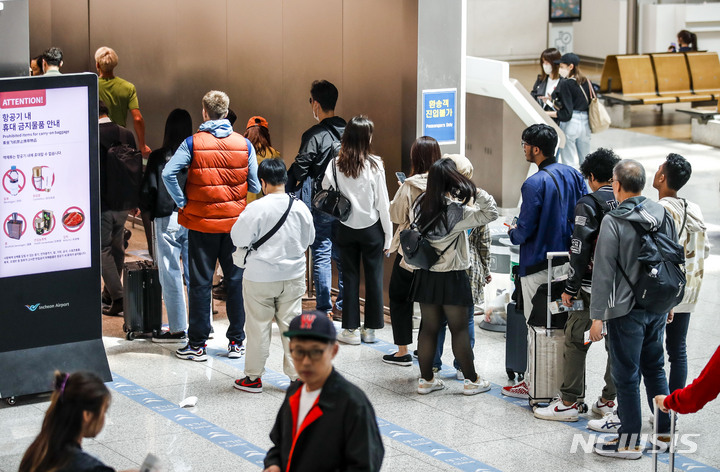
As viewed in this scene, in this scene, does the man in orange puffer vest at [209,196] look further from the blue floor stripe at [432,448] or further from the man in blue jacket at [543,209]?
the man in blue jacket at [543,209]

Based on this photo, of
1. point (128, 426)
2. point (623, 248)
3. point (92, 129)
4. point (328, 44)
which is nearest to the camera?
point (623, 248)

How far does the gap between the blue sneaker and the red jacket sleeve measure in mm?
4022

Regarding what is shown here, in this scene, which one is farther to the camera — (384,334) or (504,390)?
(384,334)

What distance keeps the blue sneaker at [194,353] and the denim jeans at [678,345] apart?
3235mm

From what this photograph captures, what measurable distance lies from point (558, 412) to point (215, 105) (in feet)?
10.00

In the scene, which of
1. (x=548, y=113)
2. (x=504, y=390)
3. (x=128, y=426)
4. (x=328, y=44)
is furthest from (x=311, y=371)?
(x=548, y=113)

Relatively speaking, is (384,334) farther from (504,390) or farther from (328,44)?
(328,44)

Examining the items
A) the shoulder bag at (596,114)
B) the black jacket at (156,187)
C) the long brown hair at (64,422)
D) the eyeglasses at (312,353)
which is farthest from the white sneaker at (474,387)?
the shoulder bag at (596,114)

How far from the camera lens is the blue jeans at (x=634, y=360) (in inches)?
227

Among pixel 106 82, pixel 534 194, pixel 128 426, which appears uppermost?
pixel 106 82

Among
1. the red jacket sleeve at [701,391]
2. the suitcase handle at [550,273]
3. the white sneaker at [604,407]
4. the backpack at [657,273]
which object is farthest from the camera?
the white sneaker at [604,407]

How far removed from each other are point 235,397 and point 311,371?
3.57 m

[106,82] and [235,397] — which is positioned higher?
[106,82]

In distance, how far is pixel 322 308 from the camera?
329 inches
